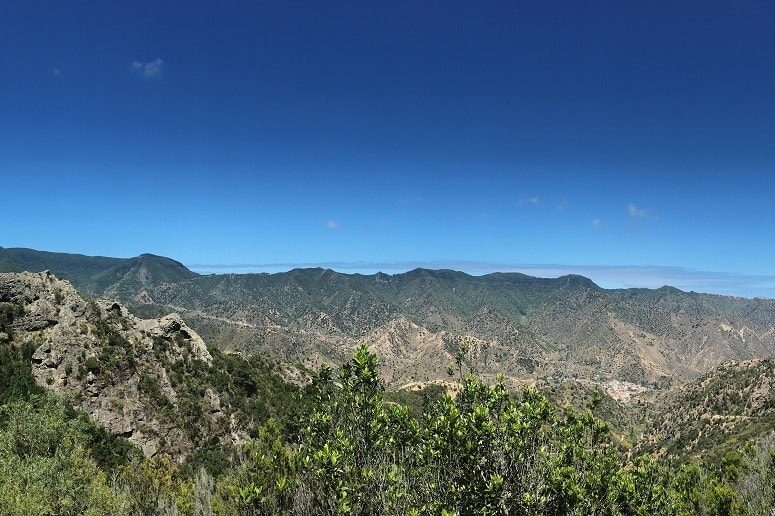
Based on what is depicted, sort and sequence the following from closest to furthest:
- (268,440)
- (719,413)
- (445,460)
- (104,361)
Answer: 1. (445,460)
2. (268,440)
3. (104,361)
4. (719,413)

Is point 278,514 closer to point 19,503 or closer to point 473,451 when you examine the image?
point 473,451

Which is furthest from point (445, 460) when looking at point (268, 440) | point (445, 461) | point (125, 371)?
point (125, 371)

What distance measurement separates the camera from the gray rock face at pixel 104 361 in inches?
2648

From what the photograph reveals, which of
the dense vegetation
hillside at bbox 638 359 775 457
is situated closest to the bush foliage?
the dense vegetation

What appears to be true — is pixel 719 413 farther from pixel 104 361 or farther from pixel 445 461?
pixel 445 461

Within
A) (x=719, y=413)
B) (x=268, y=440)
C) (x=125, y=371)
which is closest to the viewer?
(x=268, y=440)

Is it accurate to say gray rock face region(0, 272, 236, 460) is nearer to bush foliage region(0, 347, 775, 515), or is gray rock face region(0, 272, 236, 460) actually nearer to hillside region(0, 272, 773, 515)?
hillside region(0, 272, 773, 515)

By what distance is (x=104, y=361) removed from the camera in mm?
71938

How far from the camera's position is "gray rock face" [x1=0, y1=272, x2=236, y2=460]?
67.2 meters

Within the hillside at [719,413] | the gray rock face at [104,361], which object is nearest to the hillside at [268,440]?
the gray rock face at [104,361]

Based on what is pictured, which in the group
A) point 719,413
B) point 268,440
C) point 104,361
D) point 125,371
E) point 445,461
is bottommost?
point 719,413

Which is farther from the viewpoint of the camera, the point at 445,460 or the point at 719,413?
the point at 719,413

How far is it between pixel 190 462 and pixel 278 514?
60.3 meters

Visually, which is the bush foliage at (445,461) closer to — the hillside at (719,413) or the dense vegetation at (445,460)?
the dense vegetation at (445,460)
